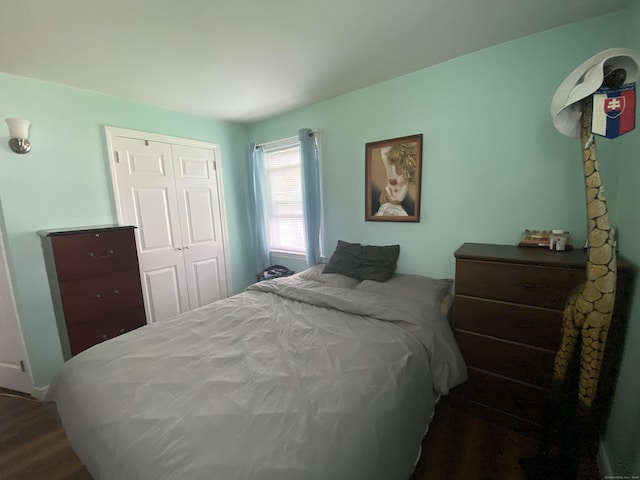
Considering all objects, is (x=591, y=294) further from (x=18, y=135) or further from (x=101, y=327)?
(x=18, y=135)

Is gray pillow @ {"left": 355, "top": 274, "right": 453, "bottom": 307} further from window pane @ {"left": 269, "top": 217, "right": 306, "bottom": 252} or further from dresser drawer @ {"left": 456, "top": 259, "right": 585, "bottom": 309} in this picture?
window pane @ {"left": 269, "top": 217, "right": 306, "bottom": 252}

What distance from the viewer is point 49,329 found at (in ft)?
6.98

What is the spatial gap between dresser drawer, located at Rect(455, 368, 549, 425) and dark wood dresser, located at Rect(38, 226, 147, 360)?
2.67m

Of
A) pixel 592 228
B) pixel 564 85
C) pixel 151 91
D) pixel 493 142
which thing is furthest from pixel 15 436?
pixel 493 142

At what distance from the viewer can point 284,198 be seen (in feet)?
10.8

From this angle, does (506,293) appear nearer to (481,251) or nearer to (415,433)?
(481,251)

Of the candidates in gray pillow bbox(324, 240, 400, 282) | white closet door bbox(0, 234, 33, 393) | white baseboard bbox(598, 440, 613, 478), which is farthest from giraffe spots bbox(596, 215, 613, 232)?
white closet door bbox(0, 234, 33, 393)

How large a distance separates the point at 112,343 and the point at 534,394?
2442 millimetres

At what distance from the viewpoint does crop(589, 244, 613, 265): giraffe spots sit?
3.24ft

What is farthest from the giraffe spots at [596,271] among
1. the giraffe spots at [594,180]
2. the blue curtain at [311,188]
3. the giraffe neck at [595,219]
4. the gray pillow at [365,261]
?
the blue curtain at [311,188]

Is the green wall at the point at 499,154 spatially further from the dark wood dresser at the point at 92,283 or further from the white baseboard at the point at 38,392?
the white baseboard at the point at 38,392

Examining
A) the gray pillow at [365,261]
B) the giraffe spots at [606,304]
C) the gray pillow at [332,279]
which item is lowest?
the gray pillow at [332,279]

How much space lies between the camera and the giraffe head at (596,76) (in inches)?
37.0

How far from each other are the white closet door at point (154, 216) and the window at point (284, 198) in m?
1.11
